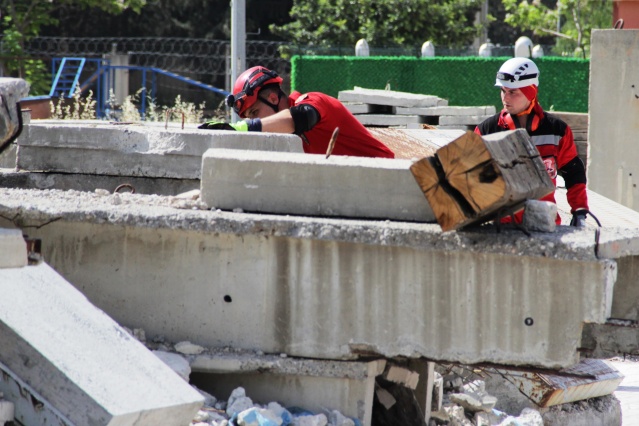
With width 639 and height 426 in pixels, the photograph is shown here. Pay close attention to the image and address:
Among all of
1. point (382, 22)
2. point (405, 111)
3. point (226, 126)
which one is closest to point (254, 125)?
point (226, 126)

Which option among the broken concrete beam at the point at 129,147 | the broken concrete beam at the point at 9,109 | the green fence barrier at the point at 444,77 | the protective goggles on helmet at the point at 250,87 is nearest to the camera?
the broken concrete beam at the point at 9,109

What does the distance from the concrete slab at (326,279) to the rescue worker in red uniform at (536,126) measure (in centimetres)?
119

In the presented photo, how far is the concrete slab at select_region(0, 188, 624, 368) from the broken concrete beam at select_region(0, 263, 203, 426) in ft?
2.01

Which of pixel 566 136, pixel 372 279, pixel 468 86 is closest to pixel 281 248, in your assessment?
pixel 372 279

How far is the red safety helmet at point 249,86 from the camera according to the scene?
627 cm

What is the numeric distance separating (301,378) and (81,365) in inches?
48.6

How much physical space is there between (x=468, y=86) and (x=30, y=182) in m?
14.1

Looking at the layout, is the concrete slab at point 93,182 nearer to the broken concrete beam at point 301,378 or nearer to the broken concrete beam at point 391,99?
the broken concrete beam at point 301,378

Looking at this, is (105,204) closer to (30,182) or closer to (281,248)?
(281,248)

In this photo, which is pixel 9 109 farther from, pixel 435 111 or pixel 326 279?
pixel 435 111

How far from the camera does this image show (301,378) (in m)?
4.91

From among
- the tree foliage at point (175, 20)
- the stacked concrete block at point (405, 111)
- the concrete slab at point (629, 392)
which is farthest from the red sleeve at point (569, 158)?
the tree foliage at point (175, 20)

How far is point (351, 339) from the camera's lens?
4.80m

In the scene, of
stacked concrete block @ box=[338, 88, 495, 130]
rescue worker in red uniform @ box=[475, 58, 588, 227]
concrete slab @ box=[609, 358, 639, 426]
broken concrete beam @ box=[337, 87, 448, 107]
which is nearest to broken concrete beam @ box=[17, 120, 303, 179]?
rescue worker in red uniform @ box=[475, 58, 588, 227]
